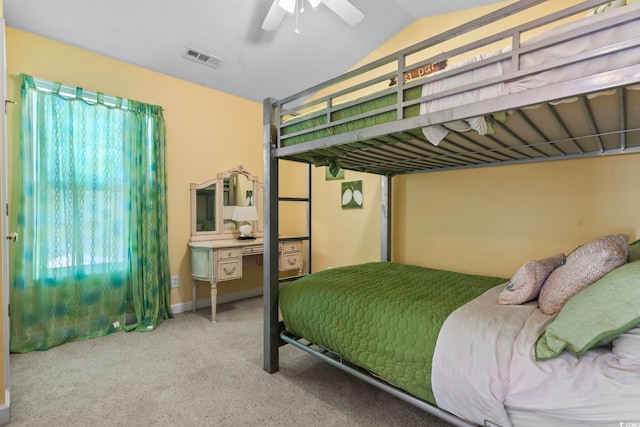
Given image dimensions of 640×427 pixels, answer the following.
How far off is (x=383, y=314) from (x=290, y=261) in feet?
7.21

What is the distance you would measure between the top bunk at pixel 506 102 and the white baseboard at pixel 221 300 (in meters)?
2.28

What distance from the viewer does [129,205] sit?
292 cm

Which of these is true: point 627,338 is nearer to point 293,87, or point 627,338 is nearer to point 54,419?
point 54,419

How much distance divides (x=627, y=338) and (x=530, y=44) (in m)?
1.02

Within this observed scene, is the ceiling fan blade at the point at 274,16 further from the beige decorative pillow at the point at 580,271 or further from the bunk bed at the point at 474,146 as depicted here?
the beige decorative pillow at the point at 580,271

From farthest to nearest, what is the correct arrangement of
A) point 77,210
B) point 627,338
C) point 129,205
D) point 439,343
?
point 129,205
point 77,210
point 439,343
point 627,338

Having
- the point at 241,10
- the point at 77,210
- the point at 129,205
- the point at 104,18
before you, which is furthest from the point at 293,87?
the point at 77,210

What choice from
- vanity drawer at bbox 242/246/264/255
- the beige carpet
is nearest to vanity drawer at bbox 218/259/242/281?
vanity drawer at bbox 242/246/264/255

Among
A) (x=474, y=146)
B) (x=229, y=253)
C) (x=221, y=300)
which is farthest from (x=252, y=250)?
(x=474, y=146)

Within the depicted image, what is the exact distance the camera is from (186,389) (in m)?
1.91

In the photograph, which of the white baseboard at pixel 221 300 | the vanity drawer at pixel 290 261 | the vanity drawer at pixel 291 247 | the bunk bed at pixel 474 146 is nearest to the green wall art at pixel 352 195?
the vanity drawer at pixel 291 247

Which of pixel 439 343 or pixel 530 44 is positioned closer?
pixel 530 44

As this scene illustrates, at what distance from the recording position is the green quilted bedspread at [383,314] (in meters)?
1.40

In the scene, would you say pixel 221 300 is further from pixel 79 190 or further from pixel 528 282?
pixel 528 282
